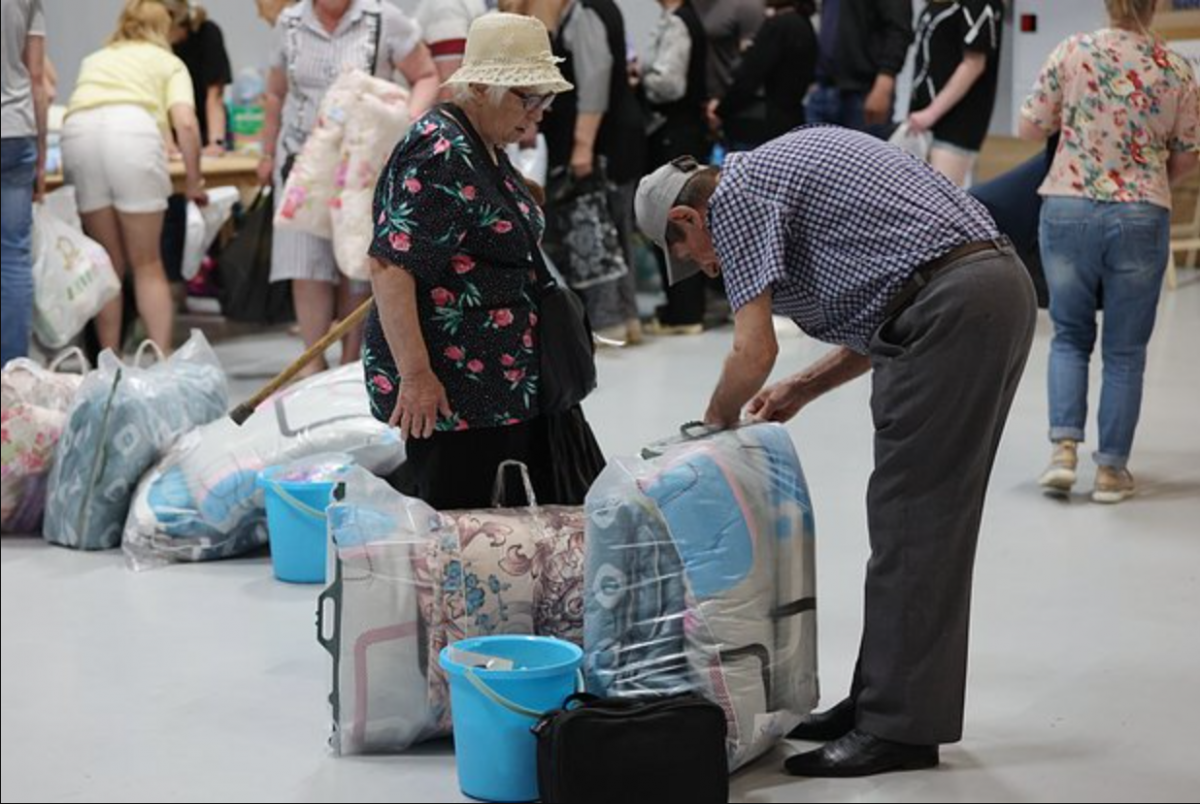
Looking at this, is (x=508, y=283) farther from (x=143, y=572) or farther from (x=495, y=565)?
(x=143, y=572)

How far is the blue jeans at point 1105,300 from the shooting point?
4641mm

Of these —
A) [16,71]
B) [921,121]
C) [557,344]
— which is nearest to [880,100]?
[921,121]

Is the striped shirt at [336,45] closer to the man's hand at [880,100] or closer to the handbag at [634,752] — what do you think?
the man's hand at [880,100]

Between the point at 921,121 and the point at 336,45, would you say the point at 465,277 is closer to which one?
the point at 336,45

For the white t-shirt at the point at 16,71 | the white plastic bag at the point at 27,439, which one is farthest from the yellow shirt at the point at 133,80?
the white plastic bag at the point at 27,439

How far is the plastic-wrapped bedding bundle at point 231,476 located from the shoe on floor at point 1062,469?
165 cm

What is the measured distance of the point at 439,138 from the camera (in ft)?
10.6

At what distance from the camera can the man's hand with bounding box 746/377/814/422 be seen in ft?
10.6

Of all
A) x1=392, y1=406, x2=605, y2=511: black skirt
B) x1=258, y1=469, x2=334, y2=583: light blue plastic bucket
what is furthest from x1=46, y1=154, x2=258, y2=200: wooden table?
x1=392, y1=406, x2=605, y2=511: black skirt

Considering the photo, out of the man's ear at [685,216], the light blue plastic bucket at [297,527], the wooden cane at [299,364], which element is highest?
the man's ear at [685,216]

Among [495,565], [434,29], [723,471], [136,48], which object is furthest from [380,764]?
[136,48]

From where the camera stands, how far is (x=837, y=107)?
25.9 ft

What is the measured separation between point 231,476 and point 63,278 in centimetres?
184

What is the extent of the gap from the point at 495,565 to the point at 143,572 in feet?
4.89
